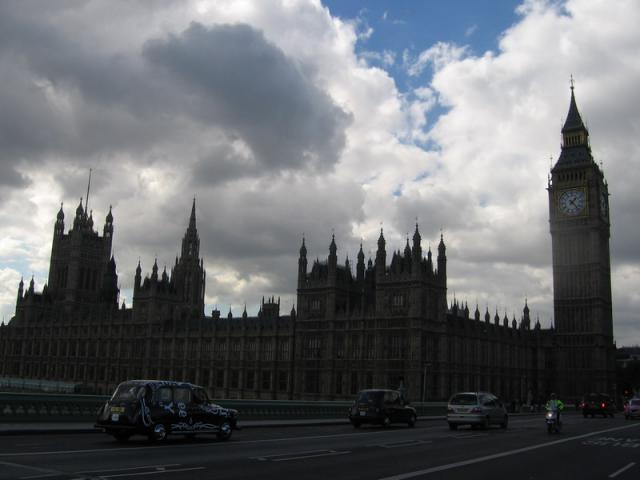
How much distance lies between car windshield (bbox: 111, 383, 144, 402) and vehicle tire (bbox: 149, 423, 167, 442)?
3.93 feet

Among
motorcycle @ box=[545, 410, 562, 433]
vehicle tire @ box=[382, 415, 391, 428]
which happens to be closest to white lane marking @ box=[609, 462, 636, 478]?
motorcycle @ box=[545, 410, 562, 433]

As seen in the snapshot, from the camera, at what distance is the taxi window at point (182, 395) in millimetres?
22656

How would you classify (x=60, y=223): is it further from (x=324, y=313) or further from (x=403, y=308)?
(x=403, y=308)

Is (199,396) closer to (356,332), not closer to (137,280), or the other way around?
(356,332)

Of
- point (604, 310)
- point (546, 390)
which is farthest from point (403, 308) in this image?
point (604, 310)

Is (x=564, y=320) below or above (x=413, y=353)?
above

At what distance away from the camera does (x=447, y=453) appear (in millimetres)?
21109

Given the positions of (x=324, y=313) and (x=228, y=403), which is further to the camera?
(x=324, y=313)

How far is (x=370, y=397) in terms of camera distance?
113ft

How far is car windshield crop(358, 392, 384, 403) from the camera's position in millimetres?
34438

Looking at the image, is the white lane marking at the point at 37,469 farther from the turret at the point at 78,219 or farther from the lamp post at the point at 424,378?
the turret at the point at 78,219

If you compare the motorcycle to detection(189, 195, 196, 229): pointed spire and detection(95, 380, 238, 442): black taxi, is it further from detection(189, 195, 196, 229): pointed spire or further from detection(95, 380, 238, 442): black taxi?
detection(189, 195, 196, 229): pointed spire

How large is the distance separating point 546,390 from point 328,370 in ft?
140

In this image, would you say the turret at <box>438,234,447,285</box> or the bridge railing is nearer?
the bridge railing
